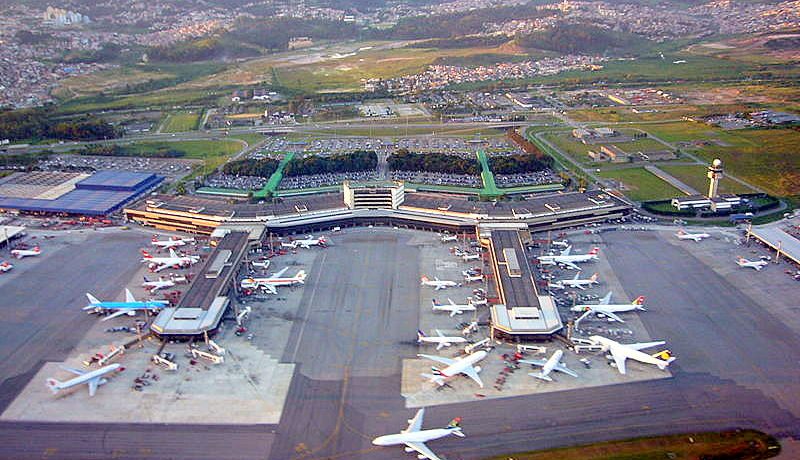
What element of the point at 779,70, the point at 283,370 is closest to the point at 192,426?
Result: the point at 283,370

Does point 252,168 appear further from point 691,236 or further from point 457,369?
point 691,236

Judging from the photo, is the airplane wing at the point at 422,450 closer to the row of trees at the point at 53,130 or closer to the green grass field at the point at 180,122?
the green grass field at the point at 180,122

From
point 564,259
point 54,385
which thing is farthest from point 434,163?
point 54,385

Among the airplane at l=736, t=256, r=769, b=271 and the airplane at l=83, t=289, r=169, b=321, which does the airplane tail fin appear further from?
the airplane at l=736, t=256, r=769, b=271

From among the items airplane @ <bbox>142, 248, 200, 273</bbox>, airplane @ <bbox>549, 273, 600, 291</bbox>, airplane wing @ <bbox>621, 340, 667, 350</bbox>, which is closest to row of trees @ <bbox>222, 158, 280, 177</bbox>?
airplane @ <bbox>142, 248, 200, 273</bbox>

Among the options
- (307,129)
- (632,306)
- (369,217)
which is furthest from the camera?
(307,129)

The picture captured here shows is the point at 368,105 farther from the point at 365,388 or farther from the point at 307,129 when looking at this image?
the point at 365,388

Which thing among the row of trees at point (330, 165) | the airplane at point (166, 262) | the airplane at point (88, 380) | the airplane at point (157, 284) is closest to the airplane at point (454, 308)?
the airplane at point (88, 380)
